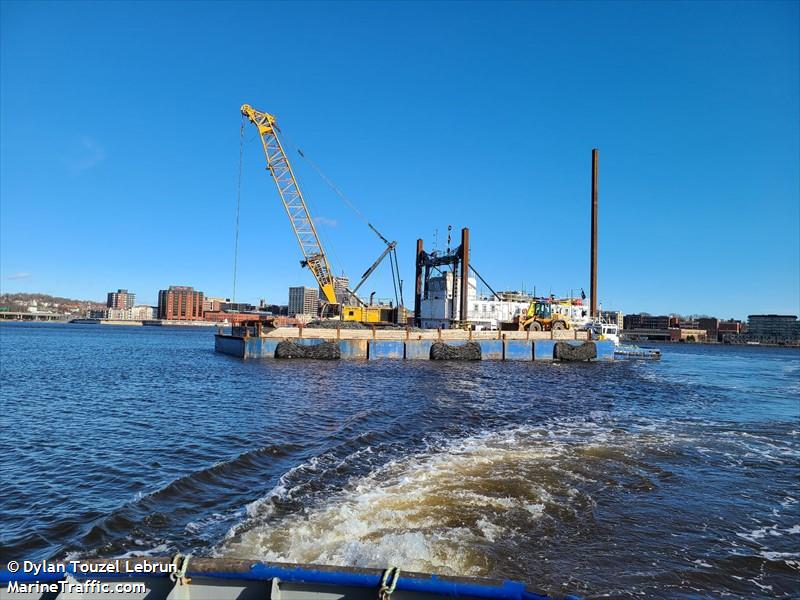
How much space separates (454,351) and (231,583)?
40380mm

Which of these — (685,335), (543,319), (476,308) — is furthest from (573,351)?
(685,335)

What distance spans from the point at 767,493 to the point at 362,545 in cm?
826

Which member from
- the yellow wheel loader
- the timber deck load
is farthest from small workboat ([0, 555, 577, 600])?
the yellow wheel loader

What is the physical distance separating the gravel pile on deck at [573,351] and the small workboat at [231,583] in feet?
145

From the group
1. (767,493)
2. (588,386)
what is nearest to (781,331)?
(588,386)

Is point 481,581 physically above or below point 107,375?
above

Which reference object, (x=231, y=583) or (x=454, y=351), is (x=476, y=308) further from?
(x=231, y=583)

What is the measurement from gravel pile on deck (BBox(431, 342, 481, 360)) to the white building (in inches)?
355

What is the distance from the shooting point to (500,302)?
56.4 m

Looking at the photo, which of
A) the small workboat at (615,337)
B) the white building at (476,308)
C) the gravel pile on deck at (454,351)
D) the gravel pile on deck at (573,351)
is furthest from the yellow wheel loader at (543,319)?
the gravel pile on deck at (454,351)

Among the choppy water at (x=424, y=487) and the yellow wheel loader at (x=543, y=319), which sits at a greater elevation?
the yellow wheel loader at (x=543, y=319)

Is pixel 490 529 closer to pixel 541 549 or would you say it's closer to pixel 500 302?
pixel 541 549

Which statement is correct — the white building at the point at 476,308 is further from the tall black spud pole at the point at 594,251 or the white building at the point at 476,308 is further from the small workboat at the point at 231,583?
the small workboat at the point at 231,583

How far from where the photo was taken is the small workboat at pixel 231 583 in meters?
3.36
